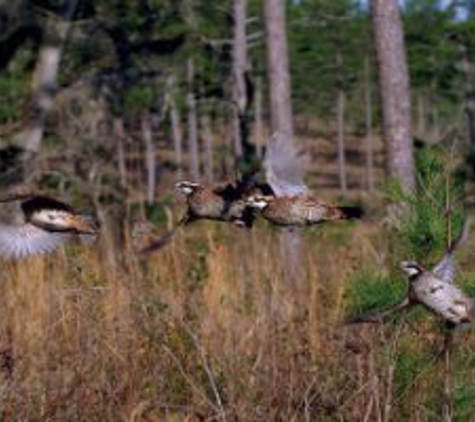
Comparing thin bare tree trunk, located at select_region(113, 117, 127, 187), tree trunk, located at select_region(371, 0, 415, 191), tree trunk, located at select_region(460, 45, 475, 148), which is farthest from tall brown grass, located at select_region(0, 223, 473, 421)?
tree trunk, located at select_region(460, 45, 475, 148)

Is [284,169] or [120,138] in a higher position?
[120,138]

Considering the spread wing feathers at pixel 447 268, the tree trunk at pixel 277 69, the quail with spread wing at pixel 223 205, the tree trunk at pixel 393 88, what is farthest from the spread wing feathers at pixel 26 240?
the tree trunk at pixel 277 69

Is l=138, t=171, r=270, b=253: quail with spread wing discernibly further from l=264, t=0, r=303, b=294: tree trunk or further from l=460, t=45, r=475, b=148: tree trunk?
l=460, t=45, r=475, b=148: tree trunk

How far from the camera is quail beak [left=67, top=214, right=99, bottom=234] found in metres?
4.49

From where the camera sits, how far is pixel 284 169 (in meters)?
4.39

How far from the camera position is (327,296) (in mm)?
7461

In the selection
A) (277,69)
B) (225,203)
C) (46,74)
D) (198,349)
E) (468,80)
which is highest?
(468,80)

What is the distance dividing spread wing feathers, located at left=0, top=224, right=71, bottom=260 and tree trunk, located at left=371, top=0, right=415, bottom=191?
4.09 meters

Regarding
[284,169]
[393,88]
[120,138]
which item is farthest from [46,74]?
[284,169]

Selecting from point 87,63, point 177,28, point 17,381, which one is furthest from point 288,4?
point 17,381

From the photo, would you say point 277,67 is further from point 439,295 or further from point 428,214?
point 439,295

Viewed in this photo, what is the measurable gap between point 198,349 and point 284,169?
79cm

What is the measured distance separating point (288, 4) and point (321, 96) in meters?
15.5

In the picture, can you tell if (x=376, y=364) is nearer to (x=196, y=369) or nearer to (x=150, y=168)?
(x=196, y=369)
